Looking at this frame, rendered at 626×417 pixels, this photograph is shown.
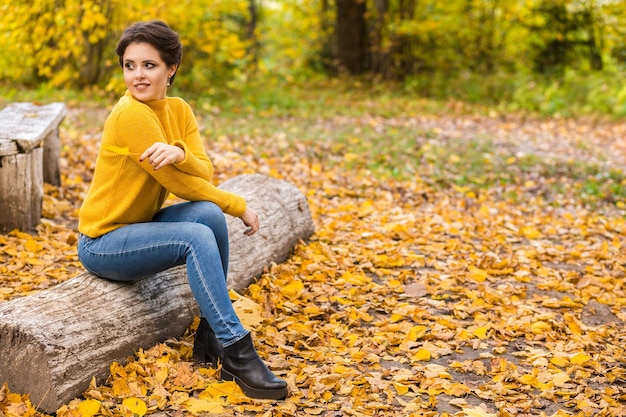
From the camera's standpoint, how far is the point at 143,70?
9.83 ft

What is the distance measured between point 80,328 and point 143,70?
115 cm

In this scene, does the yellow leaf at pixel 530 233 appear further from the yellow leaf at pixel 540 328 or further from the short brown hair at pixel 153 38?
the short brown hair at pixel 153 38

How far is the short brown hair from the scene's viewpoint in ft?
9.75

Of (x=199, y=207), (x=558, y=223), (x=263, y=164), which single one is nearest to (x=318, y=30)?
(x=263, y=164)

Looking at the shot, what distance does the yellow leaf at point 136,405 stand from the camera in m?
2.76

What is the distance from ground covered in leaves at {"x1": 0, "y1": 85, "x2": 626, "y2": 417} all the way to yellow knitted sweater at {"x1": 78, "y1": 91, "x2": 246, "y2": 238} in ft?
2.18

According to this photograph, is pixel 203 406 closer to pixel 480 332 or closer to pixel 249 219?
pixel 249 219

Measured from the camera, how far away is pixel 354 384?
3.13 meters

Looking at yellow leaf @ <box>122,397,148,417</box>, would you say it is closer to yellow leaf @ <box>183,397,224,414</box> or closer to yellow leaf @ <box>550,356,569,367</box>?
yellow leaf @ <box>183,397,224,414</box>

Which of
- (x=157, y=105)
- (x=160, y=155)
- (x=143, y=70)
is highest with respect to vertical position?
(x=143, y=70)

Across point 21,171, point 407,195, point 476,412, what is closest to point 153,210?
point 476,412

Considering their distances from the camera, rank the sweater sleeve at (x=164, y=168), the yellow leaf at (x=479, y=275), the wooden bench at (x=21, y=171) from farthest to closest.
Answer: the yellow leaf at (x=479, y=275) → the wooden bench at (x=21, y=171) → the sweater sleeve at (x=164, y=168)

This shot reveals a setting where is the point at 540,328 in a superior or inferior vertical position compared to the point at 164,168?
inferior

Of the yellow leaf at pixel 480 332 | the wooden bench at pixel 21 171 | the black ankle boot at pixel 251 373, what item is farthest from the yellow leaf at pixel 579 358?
the wooden bench at pixel 21 171
